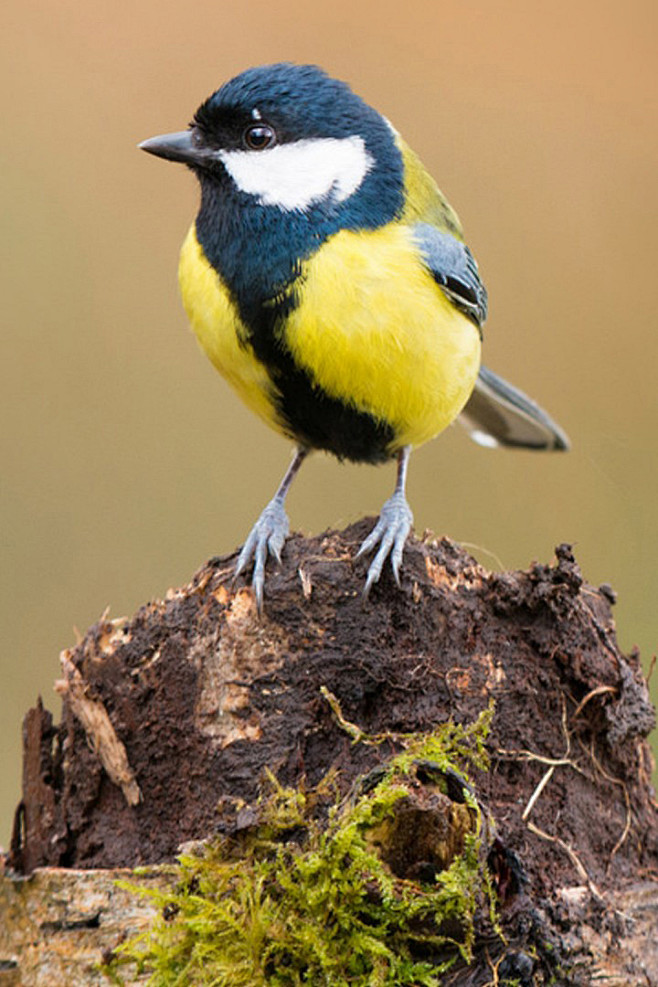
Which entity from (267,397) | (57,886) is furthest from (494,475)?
(57,886)

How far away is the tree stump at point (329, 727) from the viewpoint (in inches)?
76.9

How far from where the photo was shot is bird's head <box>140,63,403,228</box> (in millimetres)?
2766

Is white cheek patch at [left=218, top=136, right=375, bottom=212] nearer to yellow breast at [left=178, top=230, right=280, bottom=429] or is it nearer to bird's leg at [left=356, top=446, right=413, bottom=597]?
yellow breast at [left=178, top=230, right=280, bottom=429]

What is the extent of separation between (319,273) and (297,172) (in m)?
0.31

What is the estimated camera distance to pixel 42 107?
4473 millimetres

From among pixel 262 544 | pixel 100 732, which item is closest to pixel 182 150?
pixel 262 544

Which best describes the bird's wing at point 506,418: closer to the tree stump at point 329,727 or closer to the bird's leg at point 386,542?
the bird's leg at point 386,542

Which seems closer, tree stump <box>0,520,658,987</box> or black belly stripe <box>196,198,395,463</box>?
tree stump <box>0,520,658,987</box>

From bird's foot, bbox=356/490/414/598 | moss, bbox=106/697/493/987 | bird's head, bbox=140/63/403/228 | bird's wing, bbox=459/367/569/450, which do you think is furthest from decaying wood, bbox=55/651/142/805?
bird's wing, bbox=459/367/569/450

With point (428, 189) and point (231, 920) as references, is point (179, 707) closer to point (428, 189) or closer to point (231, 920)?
point (231, 920)

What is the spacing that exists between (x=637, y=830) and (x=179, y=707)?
0.89 meters

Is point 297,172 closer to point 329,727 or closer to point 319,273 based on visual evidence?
point 319,273

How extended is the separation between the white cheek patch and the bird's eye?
1cm

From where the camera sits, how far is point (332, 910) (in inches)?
66.1
